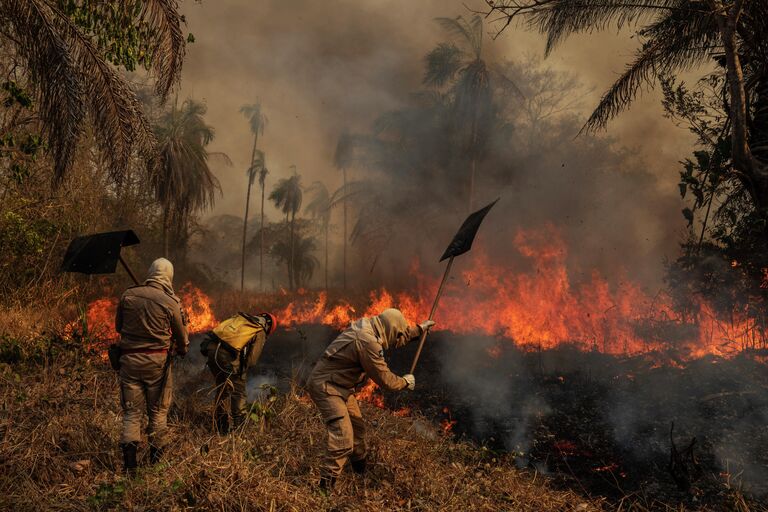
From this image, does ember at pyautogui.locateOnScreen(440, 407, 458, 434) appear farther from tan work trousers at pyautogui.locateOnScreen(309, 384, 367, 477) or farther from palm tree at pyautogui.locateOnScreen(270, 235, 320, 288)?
palm tree at pyautogui.locateOnScreen(270, 235, 320, 288)

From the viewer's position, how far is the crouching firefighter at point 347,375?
3984 mm

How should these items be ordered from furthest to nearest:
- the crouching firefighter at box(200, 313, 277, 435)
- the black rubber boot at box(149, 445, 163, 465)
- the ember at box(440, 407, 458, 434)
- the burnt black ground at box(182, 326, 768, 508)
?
the ember at box(440, 407, 458, 434), the burnt black ground at box(182, 326, 768, 508), the crouching firefighter at box(200, 313, 277, 435), the black rubber boot at box(149, 445, 163, 465)

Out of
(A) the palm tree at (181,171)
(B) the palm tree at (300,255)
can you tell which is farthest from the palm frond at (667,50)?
(B) the palm tree at (300,255)

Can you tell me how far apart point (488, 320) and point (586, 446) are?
1040cm

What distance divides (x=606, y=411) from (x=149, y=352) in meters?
7.86

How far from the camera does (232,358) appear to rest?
5.27 meters

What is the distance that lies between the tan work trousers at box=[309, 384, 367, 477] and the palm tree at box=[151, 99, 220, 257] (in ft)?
Answer: 64.7

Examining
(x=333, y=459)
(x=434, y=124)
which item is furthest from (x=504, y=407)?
(x=434, y=124)

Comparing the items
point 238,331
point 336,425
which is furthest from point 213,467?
point 238,331

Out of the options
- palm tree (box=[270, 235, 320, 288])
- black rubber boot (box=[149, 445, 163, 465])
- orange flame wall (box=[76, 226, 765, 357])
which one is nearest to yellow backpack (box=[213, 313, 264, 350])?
black rubber boot (box=[149, 445, 163, 465])

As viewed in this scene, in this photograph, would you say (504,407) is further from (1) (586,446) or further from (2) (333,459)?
(2) (333,459)

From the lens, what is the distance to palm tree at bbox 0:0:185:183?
Result: 19.0 feet

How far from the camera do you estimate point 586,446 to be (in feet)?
24.3

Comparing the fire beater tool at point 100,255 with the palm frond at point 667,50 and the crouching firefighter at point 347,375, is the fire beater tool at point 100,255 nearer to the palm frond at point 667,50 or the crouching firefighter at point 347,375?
the crouching firefighter at point 347,375
